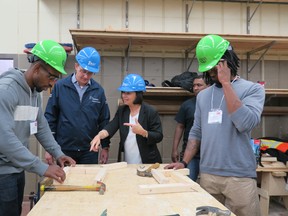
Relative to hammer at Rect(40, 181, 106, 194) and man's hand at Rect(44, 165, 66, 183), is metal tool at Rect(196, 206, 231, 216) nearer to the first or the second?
hammer at Rect(40, 181, 106, 194)

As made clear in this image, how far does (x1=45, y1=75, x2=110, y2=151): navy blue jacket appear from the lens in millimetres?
2398

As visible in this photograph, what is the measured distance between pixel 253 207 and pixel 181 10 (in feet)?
8.58

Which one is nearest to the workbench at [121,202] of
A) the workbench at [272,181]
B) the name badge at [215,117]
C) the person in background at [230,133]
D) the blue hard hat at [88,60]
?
the person in background at [230,133]

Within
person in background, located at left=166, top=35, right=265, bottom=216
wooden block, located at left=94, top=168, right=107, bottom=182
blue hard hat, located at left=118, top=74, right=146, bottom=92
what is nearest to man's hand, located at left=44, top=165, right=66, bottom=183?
wooden block, located at left=94, top=168, right=107, bottom=182

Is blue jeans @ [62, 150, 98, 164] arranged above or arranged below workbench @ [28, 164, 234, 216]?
below

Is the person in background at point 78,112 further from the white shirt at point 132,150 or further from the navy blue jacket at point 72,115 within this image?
the white shirt at point 132,150

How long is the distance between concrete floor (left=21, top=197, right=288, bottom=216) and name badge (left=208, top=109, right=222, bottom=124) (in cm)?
219

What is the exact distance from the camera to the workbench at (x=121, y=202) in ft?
3.58

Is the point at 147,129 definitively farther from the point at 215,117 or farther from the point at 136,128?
the point at 215,117

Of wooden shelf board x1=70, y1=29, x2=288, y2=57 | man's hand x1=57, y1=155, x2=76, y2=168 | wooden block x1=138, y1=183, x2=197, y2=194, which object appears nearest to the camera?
wooden block x1=138, y1=183, x2=197, y2=194

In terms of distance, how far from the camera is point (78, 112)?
2408 mm

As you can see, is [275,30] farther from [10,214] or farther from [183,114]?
[10,214]

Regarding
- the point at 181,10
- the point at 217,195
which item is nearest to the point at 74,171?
the point at 217,195

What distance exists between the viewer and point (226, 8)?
141 inches
